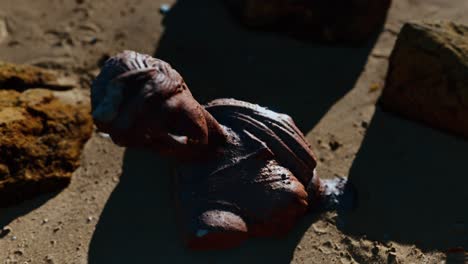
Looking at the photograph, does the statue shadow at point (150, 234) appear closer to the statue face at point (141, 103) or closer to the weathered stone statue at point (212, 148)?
the weathered stone statue at point (212, 148)

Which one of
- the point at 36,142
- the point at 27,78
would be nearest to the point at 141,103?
the point at 36,142

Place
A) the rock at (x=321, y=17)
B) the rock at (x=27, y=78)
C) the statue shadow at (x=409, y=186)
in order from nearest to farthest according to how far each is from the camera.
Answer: the statue shadow at (x=409, y=186), the rock at (x=27, y=78), the rock at (x=321, y=17)

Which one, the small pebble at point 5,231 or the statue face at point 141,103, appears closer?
the statue face at point 141,103

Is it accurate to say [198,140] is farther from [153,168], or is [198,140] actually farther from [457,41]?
[457,41]

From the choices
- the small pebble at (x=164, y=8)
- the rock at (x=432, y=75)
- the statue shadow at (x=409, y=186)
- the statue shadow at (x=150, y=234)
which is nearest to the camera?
the statue shadow at (x=150, y=234)

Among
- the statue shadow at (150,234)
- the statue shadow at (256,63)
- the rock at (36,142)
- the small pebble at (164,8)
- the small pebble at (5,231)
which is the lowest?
the small pebble at (5,231)

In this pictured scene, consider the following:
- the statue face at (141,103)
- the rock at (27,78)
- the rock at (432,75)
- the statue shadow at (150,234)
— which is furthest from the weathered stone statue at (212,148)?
the rock at (27,78)

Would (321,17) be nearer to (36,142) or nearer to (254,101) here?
(254,101)

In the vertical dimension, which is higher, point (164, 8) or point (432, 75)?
point (432, 75)

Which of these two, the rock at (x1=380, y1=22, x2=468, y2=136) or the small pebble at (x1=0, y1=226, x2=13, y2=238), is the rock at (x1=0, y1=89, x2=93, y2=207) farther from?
the rock at (x1=380, y1=22, x2=468, y2=136)
